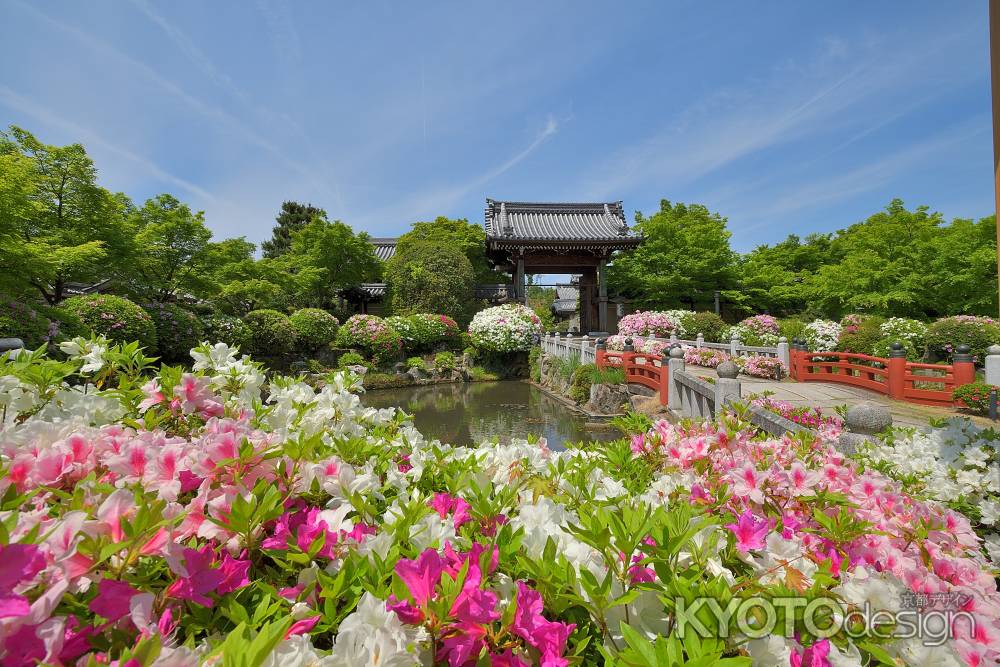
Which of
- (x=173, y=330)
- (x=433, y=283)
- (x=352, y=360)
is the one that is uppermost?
(x=433, y=283)

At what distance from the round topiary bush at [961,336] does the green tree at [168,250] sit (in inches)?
776

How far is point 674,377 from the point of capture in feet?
26.5

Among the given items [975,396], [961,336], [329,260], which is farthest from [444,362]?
[961,336]

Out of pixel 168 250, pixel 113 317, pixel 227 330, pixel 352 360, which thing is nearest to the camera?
pixel 113 317

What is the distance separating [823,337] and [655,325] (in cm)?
502

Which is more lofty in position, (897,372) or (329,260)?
(329,260)

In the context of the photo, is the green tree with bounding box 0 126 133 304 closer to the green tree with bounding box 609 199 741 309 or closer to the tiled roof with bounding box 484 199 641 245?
the tiled roof with bounding box 484 199 641 245

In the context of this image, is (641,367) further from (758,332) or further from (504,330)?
(758,332)

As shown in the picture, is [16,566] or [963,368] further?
[963,368]

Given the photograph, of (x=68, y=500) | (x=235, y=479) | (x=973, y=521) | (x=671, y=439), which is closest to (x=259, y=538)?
(x=235, y=479)

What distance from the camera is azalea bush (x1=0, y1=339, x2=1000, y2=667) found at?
63 centimetres

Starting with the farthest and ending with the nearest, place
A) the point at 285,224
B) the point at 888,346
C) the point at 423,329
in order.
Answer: the point at 285,224 < the point at 423,329 < the point at 888,346

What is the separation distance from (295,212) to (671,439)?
3858 centimetres

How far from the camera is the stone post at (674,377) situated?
7938 mm
